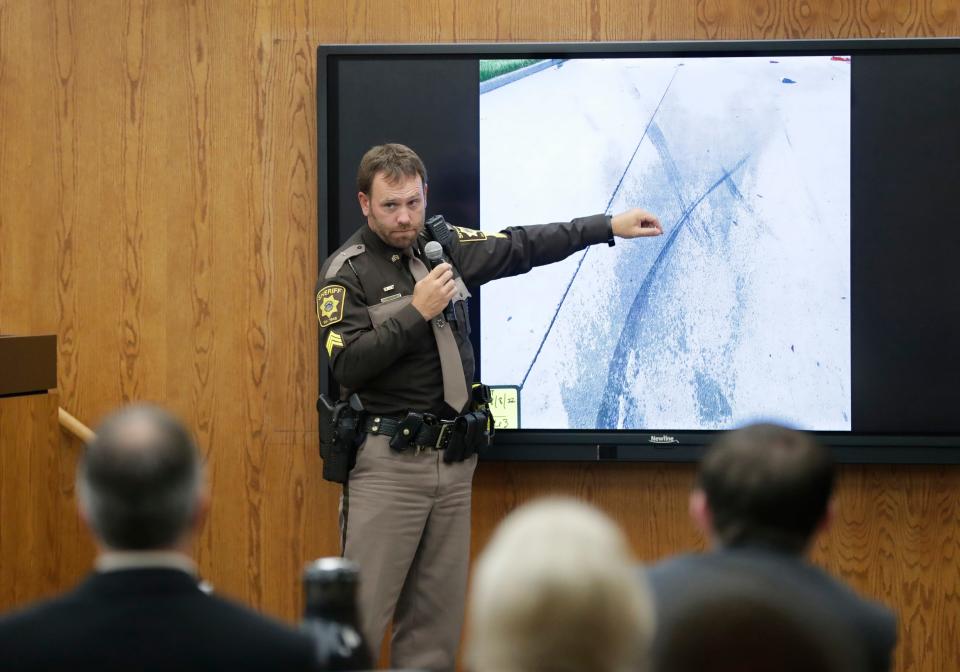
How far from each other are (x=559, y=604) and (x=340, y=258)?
236 centimetres

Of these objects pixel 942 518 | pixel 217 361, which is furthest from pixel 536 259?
pixel 942 518

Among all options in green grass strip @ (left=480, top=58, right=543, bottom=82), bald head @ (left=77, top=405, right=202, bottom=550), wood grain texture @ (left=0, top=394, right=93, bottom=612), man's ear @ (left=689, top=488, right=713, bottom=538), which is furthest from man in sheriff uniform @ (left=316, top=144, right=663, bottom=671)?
bald head @ (left=77, top=405, right=202, bottom=550)

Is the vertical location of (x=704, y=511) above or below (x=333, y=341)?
below

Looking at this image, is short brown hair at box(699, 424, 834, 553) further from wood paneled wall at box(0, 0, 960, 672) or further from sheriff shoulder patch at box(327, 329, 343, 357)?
wood paneled wall at box(0, 0, 960, 672)

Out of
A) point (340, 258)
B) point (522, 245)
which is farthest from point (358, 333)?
point (522, 245)

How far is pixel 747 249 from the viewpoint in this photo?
12.3ft

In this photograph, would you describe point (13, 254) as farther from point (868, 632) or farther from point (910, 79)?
point (868, 632)

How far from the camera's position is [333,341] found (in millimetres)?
3242

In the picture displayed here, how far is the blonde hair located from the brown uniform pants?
220cm

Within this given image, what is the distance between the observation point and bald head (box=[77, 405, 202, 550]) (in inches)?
53.6

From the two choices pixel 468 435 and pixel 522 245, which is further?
pixel 522 245

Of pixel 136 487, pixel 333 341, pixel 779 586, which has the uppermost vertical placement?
pixel 333 341

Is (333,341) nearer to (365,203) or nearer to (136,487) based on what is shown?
(365,203)

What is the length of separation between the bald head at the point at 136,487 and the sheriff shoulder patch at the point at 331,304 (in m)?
1.88
